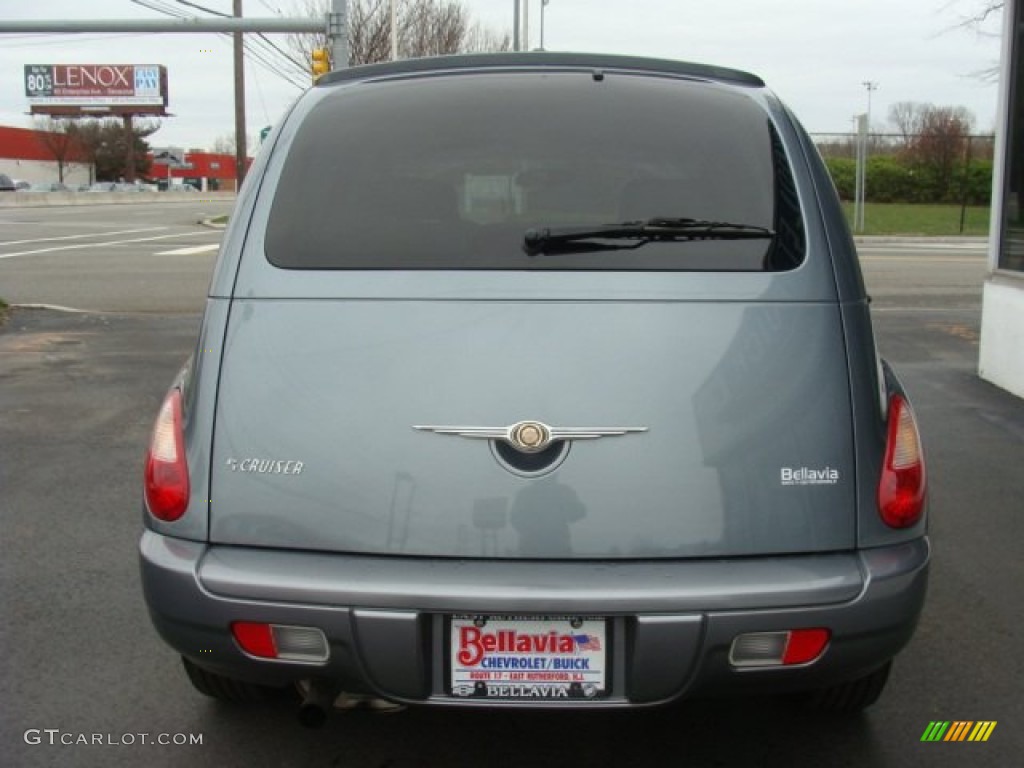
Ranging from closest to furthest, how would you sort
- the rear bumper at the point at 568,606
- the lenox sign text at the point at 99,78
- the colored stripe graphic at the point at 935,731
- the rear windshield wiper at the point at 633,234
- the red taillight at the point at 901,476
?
the rear bumper at the point at 568,606, the red taillight at the point at 901,476, the rear windshield wiper at the point at 633,234, the colored stripe graphic at the point at 935,731, the lenox sign text at the point at 99,78

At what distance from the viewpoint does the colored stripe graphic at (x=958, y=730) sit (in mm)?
2920

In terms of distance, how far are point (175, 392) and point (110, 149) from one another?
99.2m

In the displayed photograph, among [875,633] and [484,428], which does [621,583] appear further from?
[875,633]

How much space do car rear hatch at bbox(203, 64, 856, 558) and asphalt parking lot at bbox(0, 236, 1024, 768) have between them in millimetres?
857

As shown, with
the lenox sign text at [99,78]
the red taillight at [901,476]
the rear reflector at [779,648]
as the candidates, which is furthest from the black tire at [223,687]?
the lenox sign text at [99,78]

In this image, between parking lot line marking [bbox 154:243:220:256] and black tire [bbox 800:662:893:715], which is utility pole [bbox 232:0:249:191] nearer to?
parking lot line marking [bbox 154:243:220:256]

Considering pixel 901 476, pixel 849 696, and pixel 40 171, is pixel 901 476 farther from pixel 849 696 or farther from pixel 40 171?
pixel 40 171

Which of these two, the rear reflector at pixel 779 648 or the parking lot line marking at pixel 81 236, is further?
the parking lot line marking at pixel 81 236

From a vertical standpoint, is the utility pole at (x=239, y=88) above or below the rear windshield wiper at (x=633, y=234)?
above

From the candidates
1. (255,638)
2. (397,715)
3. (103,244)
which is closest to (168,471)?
(255,638)

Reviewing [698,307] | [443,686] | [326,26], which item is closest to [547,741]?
[443,686]

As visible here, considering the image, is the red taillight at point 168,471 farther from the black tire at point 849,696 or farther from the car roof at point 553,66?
the black tire at point 849,696

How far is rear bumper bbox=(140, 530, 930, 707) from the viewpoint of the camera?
2.20 m

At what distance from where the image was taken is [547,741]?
291cm
